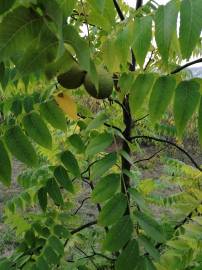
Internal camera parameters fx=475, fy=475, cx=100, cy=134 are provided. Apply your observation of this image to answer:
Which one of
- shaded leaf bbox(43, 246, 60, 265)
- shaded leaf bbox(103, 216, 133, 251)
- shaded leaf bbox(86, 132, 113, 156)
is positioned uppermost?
shaded leaf bbox(86, 132, 113, 156)

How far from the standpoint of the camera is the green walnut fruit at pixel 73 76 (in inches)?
40.0

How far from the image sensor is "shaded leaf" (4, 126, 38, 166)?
3.88 ft

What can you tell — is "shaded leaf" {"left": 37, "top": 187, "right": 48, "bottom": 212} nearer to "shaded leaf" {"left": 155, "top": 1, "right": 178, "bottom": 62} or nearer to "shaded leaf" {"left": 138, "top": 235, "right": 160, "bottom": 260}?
"shaded leaf" {"left": 138, "top": 235, "right": 160, "bottom": 260}

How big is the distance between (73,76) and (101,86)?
0.08m

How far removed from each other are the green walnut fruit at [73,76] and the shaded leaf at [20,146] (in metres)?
0.22

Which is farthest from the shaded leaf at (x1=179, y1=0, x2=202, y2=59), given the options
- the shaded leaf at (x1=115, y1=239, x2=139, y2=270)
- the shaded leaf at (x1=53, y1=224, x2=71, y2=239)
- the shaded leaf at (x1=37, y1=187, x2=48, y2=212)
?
the shaded leaf at (x1=53, y1=224, x2=71, y2=239)

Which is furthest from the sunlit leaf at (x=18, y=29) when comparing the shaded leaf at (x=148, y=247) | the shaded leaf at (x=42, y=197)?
the shaded leaf at (x=42, y=197)

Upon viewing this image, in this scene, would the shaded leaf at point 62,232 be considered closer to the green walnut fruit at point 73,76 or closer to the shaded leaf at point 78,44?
the green walnut fruit at point 73,76

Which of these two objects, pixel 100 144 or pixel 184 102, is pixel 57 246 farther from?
pixel 184 102

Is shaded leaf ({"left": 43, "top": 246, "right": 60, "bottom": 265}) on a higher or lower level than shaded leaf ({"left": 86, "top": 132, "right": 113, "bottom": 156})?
lower

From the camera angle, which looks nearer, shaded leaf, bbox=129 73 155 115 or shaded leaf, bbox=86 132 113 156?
shaded leaf, bbox=129 73 155 115

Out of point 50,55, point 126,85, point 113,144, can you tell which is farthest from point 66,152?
point 50,55

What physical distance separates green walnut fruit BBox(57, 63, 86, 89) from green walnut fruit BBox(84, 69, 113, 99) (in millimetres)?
16

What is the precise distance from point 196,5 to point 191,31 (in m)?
0.08
